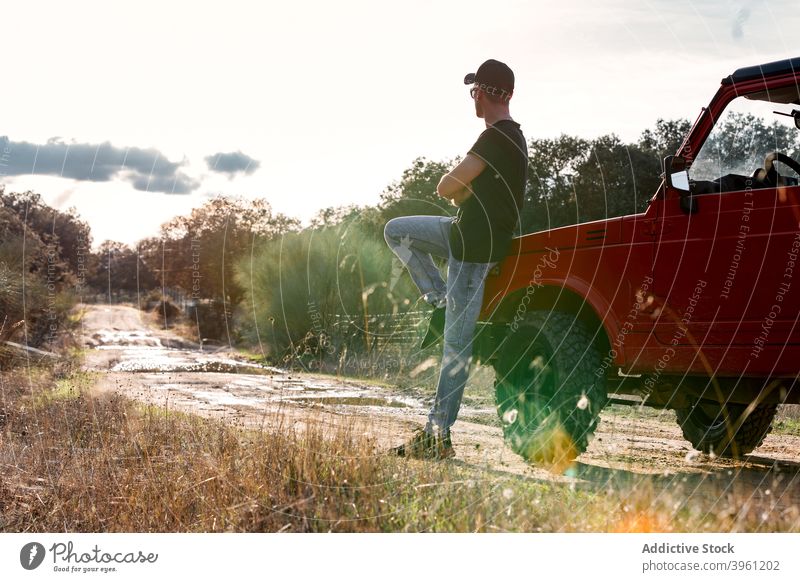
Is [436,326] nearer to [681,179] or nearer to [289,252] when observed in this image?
[681,179]

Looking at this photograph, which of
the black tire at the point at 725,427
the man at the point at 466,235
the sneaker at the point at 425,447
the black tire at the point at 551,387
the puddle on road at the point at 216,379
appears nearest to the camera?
the man at the point at 466,235

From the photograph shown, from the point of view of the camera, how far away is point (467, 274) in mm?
5504

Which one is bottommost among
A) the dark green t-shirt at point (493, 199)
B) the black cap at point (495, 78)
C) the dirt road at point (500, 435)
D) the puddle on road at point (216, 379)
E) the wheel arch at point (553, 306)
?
the puddle on road at point (216, 379)

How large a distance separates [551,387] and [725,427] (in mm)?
1978

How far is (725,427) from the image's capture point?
260 inches

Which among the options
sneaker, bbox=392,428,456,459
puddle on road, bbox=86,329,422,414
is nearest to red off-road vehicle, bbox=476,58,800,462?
sneaker, bbox=392,428,456,459

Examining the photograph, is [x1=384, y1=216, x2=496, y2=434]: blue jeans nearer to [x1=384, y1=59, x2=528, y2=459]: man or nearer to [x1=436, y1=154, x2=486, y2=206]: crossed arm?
[x1=384, y1=59, x2=528, y2=459]: man

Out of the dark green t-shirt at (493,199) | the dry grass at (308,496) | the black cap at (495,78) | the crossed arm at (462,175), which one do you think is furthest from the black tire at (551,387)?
the black cap at (495,78)

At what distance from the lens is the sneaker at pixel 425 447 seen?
5301mm

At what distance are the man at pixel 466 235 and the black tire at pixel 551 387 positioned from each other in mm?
405

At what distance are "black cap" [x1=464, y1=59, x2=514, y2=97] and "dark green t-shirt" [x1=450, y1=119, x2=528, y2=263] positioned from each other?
0.20m

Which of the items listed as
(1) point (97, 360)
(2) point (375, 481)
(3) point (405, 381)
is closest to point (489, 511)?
(2) point (375, 481)

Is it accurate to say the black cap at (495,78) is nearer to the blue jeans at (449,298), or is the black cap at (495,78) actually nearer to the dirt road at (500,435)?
the blue jeans at (449,298)

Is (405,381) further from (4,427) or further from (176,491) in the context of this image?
(176,491)
